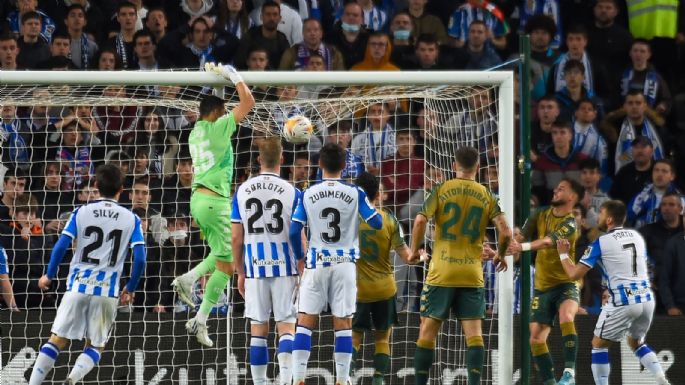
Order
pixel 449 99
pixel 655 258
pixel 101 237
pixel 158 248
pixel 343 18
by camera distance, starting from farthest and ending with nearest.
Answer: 1. pixel 343 18
2. pixel 655 258
3. pixel 158 248
4. pixel 449 99
5. pixel 101 237

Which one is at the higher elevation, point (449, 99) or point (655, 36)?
point (655, 36)

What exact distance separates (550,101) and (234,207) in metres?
5.99

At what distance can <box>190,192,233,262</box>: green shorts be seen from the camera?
12.7 meters

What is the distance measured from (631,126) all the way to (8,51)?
6.97 m

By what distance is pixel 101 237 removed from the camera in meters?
11.9

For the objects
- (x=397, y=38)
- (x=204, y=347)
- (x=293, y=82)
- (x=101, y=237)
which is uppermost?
(x=397, y=38)

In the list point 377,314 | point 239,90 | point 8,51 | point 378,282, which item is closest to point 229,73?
point 239,90

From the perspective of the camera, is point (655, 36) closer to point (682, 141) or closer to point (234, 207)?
point (682, 141)

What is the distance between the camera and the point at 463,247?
12.4 meters

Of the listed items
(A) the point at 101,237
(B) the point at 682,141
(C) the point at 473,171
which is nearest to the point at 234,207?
(A) the point at 101,237

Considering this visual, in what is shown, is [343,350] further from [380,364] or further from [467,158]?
[467,158]

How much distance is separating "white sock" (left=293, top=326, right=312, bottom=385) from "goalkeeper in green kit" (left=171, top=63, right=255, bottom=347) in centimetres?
115

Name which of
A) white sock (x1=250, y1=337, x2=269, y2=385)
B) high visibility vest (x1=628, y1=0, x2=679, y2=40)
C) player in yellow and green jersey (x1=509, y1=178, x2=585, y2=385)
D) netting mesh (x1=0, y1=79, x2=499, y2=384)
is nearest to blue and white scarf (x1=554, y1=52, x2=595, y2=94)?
high visibility vest (x1=628, y1=0, x2=679, y2=40)

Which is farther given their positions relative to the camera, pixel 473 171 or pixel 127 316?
pixel 127 316
